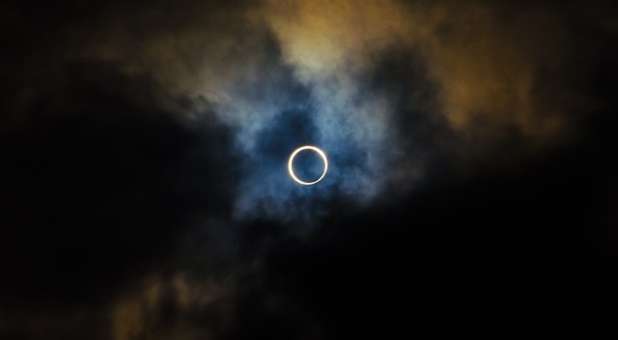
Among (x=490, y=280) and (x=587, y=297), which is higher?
(x=490, y=280)

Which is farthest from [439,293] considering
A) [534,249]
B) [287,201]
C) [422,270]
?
[287,201]

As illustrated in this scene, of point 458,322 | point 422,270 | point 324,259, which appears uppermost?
point 324,259

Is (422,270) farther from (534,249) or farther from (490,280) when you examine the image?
(534,249)

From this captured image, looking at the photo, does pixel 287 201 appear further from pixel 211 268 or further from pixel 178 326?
pixel 178 326

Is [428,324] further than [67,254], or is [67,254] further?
[428,324]

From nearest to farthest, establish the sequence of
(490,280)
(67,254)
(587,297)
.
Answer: (67,254) < (587,297) < (490,280)

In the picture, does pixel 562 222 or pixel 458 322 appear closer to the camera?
pixel 562 222

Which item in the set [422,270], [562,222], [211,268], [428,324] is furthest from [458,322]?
[211,268]

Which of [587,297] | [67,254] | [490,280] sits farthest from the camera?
[490,280]

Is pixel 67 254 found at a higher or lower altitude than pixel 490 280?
higher
